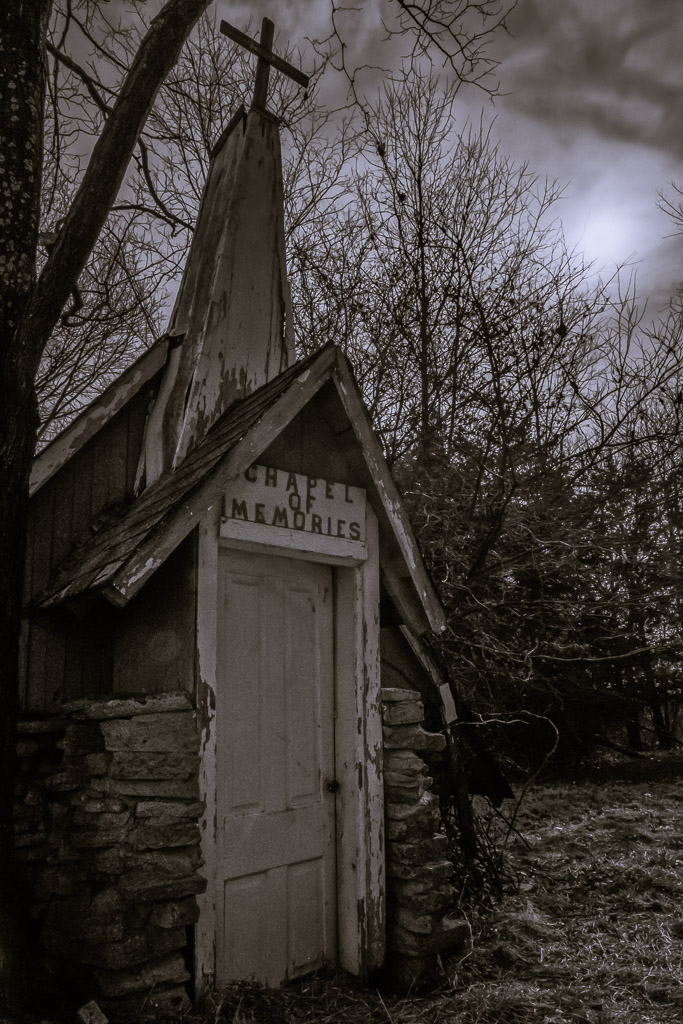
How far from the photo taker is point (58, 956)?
375 cm

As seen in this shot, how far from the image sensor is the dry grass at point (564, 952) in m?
4.16

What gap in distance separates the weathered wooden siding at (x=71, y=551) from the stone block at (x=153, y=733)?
77 cm

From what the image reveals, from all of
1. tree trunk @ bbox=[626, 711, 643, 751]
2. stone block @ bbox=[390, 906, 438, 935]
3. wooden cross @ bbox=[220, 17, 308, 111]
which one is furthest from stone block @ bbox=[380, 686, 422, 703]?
tree trunk @ bbox=[626, 711, 643, 751]

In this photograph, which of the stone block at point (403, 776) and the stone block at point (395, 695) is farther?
the stone block at point (395, 695)

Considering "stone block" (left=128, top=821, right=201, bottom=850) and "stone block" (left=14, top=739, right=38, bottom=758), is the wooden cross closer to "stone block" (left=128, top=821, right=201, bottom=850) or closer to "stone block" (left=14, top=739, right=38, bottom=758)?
"stone block" (left=14, top=739, right=38, bottom=758)

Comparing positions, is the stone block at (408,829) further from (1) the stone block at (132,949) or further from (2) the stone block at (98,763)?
(2) the stone block at (98,763)

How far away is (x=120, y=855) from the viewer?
362 cm

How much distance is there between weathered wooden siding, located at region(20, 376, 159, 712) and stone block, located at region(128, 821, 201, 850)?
105cm

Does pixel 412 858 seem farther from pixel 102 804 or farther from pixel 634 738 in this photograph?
pixel 634 738

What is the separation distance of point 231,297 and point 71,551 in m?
2.43

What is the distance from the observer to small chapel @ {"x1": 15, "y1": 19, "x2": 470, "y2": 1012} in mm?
3719

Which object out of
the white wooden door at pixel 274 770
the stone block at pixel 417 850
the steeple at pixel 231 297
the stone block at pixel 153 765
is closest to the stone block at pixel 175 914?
the white wooden door at pixel 274 770

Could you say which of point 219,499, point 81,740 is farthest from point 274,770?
point 219,499

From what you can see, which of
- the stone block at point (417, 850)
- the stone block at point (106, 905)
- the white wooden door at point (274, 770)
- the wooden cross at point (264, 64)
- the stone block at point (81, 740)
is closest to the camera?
the stone block at point (106, 905)
